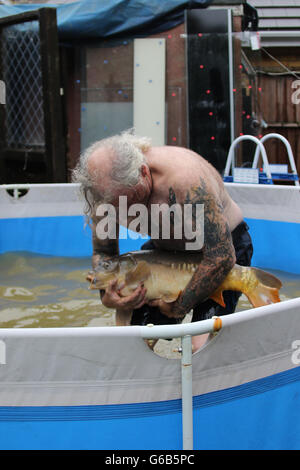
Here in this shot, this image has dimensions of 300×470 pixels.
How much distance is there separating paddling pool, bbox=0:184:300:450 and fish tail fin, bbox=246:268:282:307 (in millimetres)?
450

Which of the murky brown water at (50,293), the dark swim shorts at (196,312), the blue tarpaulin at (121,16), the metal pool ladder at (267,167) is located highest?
the blue tarpaulin at (121,16)

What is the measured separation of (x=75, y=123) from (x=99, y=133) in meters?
0.40

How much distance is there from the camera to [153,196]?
2.07 metres

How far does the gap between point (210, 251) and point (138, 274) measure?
34 centimetres

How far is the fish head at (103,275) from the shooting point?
2.06m

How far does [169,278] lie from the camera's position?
2146 millimetres

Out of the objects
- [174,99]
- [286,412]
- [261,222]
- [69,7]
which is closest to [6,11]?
[69,7]

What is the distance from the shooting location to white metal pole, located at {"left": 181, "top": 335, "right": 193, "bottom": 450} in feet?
4.52

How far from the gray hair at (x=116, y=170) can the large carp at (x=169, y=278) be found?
30cm

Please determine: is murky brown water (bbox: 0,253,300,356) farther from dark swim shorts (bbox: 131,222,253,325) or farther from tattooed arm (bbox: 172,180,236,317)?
tattooed arm (bbox: 172,180,236,317)

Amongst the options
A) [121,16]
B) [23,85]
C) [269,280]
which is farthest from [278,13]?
[269,280]

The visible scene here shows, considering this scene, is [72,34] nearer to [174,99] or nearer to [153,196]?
[174,99]

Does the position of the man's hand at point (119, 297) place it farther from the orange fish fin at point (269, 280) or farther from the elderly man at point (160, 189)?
the orange fish fin at point (269, 280)

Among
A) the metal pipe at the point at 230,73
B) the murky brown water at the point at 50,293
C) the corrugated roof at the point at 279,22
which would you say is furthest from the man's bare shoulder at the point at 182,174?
the corrugated roof at the point at 279,22
